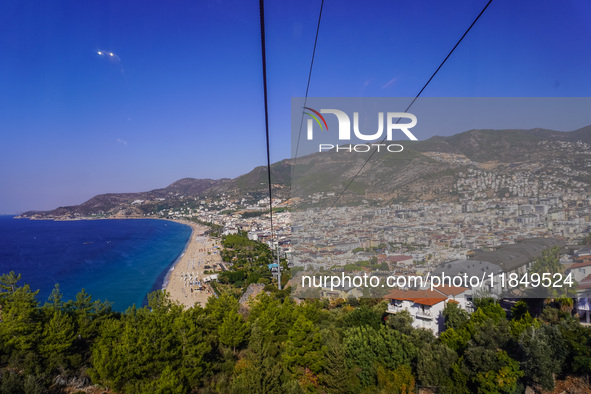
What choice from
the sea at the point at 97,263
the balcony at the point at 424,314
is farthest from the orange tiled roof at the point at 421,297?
the sea at the point at 97,263

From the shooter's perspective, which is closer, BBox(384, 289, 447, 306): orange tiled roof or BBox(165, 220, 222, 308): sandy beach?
BBox(384, 289, 447, 306): orange tiled roof

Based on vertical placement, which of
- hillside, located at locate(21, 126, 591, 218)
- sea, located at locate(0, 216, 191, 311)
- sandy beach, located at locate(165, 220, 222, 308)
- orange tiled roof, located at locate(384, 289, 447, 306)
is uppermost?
hillside, located at locate(21, 126, 591, 218)

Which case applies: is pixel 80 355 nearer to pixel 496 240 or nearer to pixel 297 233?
pixel 297 233

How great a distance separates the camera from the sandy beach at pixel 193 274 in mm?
15398

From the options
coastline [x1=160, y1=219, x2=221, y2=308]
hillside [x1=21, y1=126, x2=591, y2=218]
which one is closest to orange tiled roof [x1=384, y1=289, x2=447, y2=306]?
hillside [x1=21, y1=126, x2=591, y2=218]

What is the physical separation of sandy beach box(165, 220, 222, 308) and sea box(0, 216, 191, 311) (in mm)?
946

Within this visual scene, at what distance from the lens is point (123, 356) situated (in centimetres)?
491

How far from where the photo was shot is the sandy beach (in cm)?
1540

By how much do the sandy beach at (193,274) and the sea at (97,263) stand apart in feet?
3.11

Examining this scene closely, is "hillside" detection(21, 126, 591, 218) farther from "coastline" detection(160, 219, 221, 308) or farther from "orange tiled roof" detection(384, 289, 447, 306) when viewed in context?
"coastline" detection(160, 219, 221, 308)

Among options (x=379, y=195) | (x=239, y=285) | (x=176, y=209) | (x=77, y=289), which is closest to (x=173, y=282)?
(x=239, y=285)

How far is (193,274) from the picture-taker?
20031mm

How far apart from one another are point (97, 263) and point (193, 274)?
13.4 metres

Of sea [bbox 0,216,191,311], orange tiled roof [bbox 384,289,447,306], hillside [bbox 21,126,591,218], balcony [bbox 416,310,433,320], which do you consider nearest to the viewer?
hillside [bbox 21,126,591,218]
